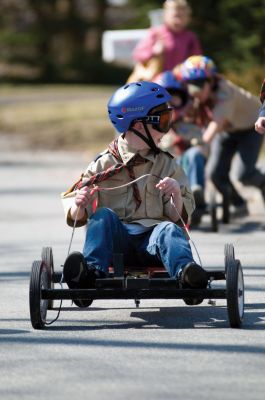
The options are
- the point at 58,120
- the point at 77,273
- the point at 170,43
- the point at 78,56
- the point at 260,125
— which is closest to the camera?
the point at 77,273

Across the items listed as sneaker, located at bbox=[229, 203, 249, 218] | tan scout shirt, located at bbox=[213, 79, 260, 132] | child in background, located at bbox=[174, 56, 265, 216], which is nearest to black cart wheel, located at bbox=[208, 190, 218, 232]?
child in background, located at bbox=[174, 56, 265, 216]

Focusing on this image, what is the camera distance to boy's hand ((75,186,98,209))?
746cm

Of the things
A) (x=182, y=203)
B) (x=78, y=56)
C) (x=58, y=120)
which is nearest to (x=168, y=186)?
(x=182, y=203)

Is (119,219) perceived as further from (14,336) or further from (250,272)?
(250,272)

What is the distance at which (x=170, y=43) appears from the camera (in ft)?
49.1

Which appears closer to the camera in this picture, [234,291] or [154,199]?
[234,291]

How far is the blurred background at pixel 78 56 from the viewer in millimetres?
24547

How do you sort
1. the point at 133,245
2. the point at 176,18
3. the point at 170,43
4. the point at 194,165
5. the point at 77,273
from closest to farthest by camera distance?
1. the point at 77,273
2. the point at 133,245
3. the point at 194,165
4. the point at 176,18
5. the point at 170,43

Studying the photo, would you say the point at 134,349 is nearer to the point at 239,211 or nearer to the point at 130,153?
the point at 130,153

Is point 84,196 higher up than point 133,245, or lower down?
higher up

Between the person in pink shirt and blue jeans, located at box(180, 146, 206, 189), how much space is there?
248 cm

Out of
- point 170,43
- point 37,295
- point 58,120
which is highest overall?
point 170,43

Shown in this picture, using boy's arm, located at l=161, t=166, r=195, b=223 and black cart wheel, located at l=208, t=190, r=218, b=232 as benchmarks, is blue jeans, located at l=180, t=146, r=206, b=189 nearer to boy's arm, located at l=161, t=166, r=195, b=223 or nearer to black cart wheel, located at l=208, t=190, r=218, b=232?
black cart wheel, located at l=208, t=190, r=218, b=232

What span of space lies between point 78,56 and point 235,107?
35.5 meters
